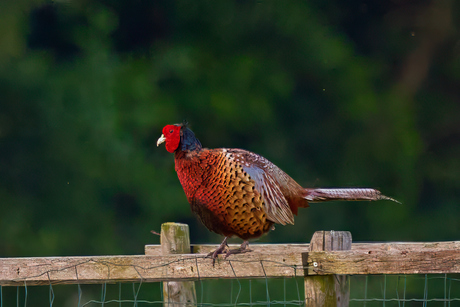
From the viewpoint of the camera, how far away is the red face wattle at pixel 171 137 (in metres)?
2.64

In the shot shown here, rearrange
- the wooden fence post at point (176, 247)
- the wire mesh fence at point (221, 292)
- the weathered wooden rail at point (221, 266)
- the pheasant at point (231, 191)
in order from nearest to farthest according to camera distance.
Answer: the weathered wooden rail at point (221, 266), the pheasant at point (231, 191), the wooden fence post at point (176, 247), the wire mesh fence at point (221, 292)

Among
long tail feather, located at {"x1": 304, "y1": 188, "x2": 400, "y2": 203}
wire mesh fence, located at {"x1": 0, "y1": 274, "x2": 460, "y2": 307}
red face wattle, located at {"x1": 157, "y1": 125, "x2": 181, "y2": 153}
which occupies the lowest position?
wire mesh fence, located at {"x1": 0, "y1": 274, "x2": 460, "y2": 307}

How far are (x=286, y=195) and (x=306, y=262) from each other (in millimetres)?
852

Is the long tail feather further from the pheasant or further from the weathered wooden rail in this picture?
the weathered wooden rail

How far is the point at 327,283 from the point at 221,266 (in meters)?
0.39

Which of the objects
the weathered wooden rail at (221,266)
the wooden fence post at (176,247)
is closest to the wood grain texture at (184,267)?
the weathered wooden rail at (221,266)

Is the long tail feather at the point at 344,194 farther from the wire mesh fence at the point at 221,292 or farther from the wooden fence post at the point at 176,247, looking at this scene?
the wire mesh fence at the point at 221,292

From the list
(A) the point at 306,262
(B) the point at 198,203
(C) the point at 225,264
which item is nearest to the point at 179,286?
(B) the point at 198,203

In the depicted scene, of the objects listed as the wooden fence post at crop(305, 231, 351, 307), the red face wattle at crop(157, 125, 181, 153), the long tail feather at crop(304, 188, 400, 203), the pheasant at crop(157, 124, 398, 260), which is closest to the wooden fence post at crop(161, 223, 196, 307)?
the pheasant at crop(157, 124, 398, 260)

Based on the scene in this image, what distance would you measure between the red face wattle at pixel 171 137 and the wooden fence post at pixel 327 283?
36.5 inches

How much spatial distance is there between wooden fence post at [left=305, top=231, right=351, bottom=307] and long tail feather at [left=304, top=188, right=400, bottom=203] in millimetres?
649

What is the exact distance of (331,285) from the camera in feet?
6.39

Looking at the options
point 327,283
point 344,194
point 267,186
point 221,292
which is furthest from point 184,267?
point 221,292

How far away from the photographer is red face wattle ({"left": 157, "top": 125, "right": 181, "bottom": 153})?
8.68ft
